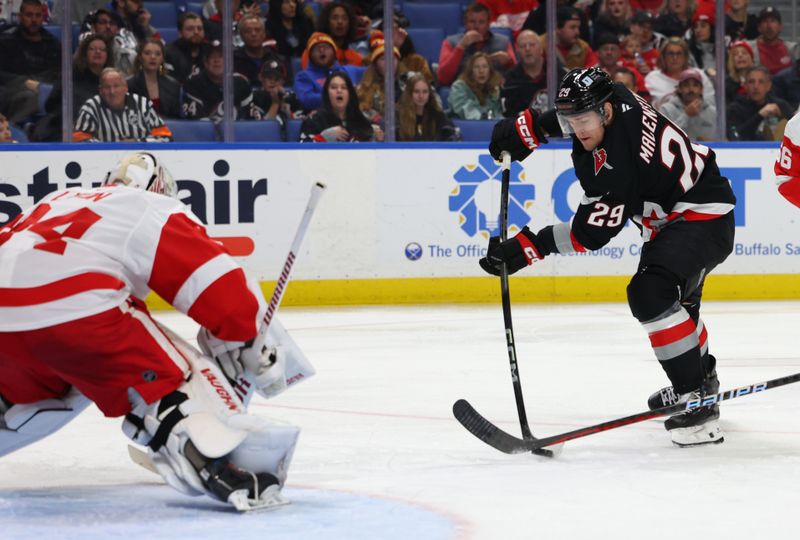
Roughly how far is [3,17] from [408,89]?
2.19m

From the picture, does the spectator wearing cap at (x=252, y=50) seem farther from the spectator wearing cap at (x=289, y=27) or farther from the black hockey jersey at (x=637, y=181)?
the black hockey jersey at (x=637, y=181)

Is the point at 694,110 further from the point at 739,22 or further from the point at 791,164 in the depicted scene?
the point at 791,164

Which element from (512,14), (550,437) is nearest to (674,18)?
(512,14)

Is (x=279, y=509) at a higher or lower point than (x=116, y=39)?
lower

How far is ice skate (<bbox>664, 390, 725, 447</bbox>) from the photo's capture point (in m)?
3.44

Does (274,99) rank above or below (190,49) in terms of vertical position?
below

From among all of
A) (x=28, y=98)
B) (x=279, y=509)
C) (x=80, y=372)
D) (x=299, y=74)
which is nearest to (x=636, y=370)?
(x=279, y=509)

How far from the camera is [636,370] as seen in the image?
15.7 ft

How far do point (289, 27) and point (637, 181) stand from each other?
413cm

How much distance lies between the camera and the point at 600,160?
11.3 ft

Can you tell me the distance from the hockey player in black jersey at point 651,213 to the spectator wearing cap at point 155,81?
384cm

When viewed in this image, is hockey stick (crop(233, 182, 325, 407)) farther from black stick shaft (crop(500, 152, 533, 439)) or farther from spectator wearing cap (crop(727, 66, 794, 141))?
spectator wearing cap (crop(727, 66, 794, 141))

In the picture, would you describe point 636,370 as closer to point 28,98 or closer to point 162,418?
point 162,418

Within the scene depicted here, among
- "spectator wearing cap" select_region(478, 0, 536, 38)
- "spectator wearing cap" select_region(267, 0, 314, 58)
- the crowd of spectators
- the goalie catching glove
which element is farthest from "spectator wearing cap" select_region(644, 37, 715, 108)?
Result: the goalie catching glove
